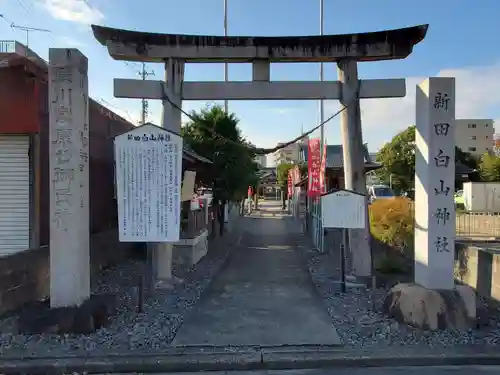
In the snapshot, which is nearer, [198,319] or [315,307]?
[198,319]

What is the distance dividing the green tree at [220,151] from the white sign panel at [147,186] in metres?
8.95

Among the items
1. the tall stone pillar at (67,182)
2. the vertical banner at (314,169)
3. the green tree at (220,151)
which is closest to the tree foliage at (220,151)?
the green tree at (220,151)

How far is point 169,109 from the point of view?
903 centimetres

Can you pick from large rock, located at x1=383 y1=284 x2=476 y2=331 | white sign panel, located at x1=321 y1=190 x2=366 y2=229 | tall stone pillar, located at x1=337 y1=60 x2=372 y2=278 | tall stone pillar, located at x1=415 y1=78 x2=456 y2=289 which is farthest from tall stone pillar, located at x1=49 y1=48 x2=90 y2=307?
tall stone pillar, located at x1=337 y1=60 x2=372 y2=278

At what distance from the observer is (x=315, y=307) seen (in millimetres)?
7605

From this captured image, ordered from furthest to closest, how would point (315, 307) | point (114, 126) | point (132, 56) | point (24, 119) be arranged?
point (114, 126) → point (132, 56) → point (24, 119) → point (315, 307)

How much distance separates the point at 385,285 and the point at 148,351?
5232mm

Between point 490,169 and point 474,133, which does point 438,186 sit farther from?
point 474,133

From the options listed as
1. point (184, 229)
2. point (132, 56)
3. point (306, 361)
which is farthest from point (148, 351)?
point (184, 229)

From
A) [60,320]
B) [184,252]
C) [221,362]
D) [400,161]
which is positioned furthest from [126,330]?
[400,161]

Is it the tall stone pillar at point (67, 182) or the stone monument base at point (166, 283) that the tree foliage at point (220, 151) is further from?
the tall stone pillar at point (67, 182)

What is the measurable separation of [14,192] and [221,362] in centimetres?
557

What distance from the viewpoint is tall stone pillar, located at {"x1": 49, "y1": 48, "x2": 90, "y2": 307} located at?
21.1ft

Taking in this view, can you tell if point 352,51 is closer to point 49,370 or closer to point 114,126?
point 114,126
